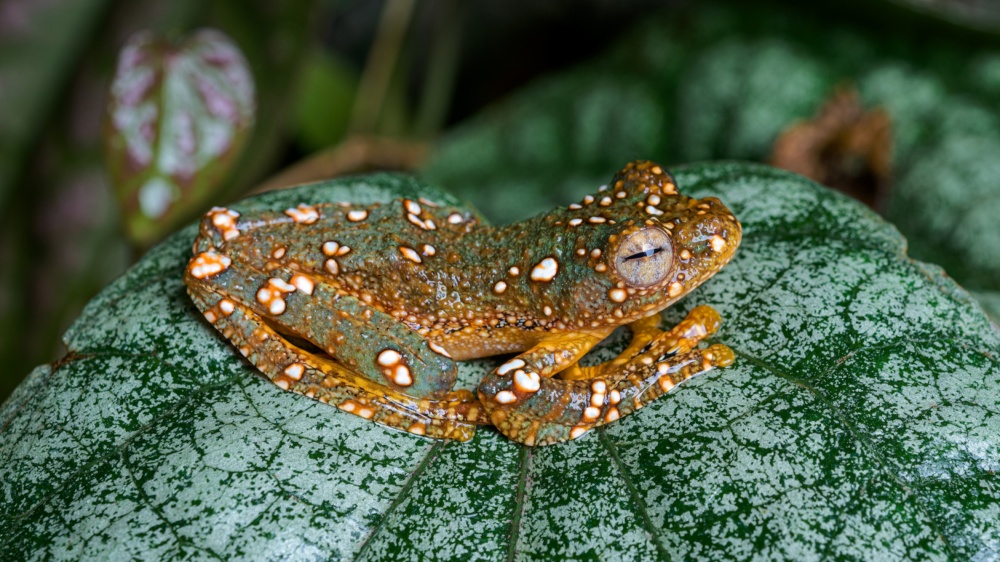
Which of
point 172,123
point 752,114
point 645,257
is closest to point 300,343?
point 645,257

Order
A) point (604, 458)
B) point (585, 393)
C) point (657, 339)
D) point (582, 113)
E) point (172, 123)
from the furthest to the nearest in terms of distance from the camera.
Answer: point (582, 113), point (172, 123), point (657, 339), point (585, 393), point (604, 458)

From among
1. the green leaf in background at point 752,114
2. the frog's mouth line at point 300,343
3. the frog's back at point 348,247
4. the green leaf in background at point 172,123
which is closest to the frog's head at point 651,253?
the frog's back at point 348,247

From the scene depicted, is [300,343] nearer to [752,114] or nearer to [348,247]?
[348,247]

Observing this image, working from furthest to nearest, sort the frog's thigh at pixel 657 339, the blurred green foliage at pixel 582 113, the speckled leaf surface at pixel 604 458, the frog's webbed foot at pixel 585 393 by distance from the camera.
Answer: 1. the blurred green foliage at pixel 582 113
2. the frog's thigh at pixel 657 339
3. the frog's webbed foot at pixel 585 393
4. the speckled leaf surface at pixel 604 458

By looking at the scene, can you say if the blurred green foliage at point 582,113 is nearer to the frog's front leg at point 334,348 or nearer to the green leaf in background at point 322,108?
the green leaf in background at point 322,108

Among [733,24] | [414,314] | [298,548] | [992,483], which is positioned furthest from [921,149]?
[298,548]

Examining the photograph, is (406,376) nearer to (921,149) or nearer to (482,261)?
(482,261)
